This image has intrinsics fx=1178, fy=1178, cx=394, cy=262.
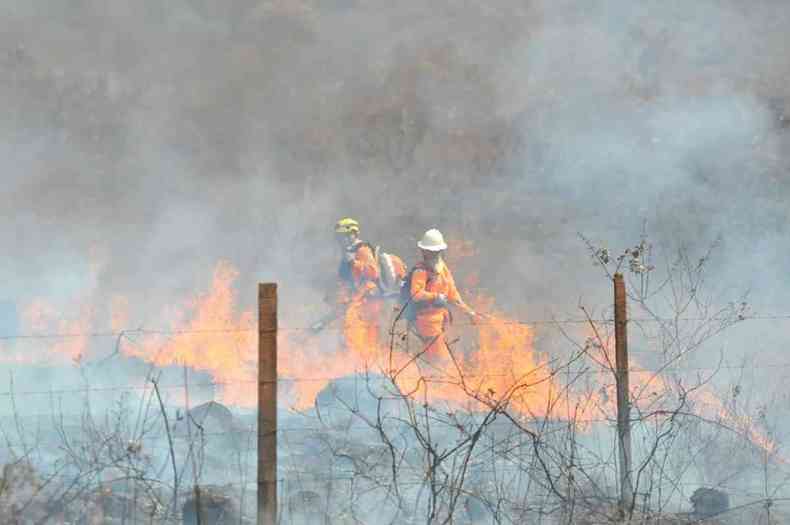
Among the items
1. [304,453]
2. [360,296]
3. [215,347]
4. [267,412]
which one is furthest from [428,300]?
[267,412]

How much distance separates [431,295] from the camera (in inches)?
369

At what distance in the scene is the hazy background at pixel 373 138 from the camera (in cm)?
1584

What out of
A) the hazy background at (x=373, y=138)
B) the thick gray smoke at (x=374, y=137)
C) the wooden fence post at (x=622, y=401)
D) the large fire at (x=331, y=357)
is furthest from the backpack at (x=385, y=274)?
the thick gray smoke at (x=374, y=137)

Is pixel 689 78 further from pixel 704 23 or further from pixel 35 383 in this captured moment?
pixel 35 383

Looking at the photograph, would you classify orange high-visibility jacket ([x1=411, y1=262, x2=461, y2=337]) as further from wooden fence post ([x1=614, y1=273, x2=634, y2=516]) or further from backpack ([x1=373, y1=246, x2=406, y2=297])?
wooden fence post ([x1=614, y1=273, x2=634, y2=516])

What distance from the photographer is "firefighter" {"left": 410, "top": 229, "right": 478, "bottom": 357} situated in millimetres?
9367

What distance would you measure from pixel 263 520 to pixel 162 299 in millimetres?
11077

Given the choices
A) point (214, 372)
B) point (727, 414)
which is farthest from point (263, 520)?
point (214, 372)

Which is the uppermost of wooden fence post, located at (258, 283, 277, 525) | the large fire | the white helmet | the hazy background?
the hazy background

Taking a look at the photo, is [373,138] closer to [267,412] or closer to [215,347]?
[215,347]

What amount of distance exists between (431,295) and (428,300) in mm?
49

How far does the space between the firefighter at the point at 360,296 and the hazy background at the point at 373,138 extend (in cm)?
475

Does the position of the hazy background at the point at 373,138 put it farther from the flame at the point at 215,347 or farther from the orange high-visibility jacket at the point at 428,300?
the orange high-visibility jacket at the point at 428,300

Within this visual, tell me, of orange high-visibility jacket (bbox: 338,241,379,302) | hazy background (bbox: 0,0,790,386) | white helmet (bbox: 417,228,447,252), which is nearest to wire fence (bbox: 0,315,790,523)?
white helmet (bbox: 417,228,447,252)
